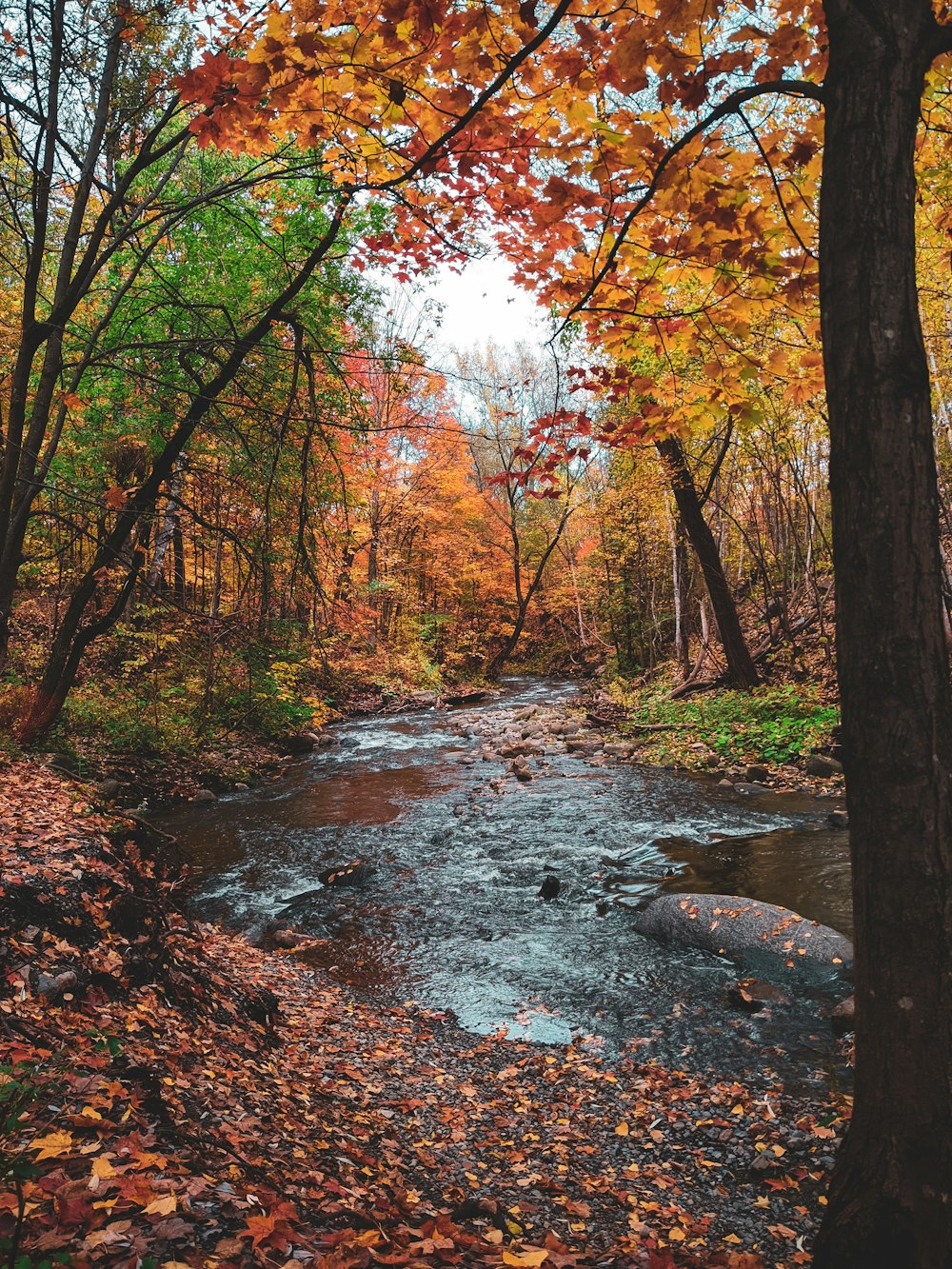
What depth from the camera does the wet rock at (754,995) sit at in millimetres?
4484

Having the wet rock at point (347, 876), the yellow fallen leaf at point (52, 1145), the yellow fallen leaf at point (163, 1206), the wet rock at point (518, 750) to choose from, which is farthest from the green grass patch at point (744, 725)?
the yellow fallen leaf at point (52, 1145)

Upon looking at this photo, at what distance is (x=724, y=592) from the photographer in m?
12.9

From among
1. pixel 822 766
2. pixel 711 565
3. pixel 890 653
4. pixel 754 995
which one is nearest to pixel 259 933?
pixel 754 995

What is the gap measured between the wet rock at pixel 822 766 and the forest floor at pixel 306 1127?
6.73m

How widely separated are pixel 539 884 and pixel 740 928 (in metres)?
2.22

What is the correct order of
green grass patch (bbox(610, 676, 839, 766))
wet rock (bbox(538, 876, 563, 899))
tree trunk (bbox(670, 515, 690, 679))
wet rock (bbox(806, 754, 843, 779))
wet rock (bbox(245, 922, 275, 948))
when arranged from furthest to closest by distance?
tree trunk (bbox(670, 515, 690, 679)) → green grass patch (bbox(610, 676, 839, 766)) → wet rock (bbox(806, 754, 843, 779)) → wet rock (bbox(538, 876, 563, 899)) → wet rock (bbox(245, 922, 275, 948))

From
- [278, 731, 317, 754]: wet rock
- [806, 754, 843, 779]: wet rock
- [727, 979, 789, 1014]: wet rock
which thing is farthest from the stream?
[278, 731, 317, 754]: wet rock

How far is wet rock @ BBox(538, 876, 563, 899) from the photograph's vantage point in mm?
6629

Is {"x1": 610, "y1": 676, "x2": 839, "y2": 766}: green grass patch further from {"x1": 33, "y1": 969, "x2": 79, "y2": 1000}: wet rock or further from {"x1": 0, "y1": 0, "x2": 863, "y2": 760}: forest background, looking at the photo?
{"x1": 33, "y1": 969, "x2": 79, "y2": 1000}: wet rock

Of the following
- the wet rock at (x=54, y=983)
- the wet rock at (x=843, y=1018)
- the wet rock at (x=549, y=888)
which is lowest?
the wet rock at (x=549, y=888)

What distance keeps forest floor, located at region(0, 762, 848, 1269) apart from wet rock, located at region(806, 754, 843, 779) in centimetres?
673

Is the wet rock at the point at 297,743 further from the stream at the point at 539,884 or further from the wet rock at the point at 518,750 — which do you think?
the wet rock at the point at 518,750

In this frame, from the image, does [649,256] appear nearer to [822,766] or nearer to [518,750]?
[822,766]

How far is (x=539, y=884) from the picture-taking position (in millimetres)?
6965
